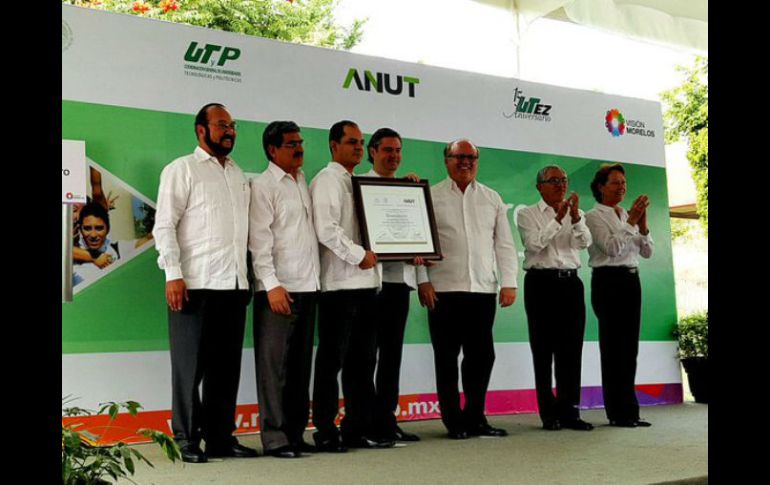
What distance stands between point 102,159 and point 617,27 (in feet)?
19.5

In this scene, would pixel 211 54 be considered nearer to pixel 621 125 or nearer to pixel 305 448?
pixel 305 448

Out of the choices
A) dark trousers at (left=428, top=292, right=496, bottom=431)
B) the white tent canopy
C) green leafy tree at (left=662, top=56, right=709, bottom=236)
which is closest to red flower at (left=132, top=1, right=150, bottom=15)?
the white tent canopy

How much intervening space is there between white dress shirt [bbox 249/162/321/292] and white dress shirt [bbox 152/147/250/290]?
10 cm

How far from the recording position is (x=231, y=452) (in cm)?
482

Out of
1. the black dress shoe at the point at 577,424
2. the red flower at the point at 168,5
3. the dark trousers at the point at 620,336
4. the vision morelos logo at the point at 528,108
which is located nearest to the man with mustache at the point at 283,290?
the black dress shoe at the point at 577,424

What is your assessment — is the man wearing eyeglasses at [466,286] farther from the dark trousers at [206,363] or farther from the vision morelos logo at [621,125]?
the vision morelos logo at [621,125]

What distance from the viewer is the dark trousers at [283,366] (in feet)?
15.6

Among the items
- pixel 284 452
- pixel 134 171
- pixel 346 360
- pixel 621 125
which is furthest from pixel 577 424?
pixel 134 171

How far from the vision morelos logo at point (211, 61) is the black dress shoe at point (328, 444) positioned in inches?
96.6

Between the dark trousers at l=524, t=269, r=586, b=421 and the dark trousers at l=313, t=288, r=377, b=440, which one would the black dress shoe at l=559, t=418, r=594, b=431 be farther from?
the dark trousers at l=313, t=288, r=377, b=440

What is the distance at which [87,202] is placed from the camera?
17.7 feet

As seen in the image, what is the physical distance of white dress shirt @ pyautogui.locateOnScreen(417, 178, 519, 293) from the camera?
5703 millimetres

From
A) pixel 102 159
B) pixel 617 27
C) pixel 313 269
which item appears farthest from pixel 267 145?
pixel 617 27
